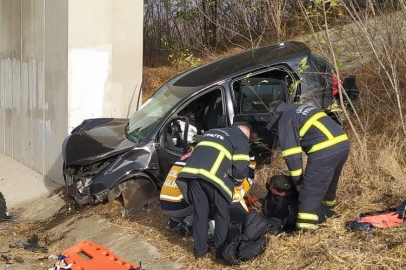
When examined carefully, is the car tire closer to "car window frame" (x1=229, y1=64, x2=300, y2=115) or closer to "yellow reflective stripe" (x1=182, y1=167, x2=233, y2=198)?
"car window frame" (x1=229, y1=64, x2=300, y2=115)

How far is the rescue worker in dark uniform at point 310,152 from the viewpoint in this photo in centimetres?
558

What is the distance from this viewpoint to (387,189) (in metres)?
6.43

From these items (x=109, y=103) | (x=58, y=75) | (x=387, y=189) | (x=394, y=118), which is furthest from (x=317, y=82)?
(x=58, y=75)

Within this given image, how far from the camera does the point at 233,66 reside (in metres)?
7.75

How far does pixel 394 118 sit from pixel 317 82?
1.16 m

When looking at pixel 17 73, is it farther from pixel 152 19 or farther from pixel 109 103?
pixel 152 19

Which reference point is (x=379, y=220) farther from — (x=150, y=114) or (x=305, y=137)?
(x=150, y=114)

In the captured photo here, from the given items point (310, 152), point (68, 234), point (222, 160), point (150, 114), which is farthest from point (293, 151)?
point (68, 234)

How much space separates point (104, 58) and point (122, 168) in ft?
10.4

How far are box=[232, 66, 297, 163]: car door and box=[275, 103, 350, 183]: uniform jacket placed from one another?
1628 millimetres

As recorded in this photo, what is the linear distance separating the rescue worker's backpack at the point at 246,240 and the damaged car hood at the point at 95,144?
2.38 meters

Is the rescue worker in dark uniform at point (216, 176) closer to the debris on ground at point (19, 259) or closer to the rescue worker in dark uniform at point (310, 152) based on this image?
the rescue worker in dark uniform at point (310, 152)

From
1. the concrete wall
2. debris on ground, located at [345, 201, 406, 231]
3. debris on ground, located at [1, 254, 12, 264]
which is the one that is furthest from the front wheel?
debris on ground, located at [345, 201, 406, 231]

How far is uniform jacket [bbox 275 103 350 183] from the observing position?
18.3ft
